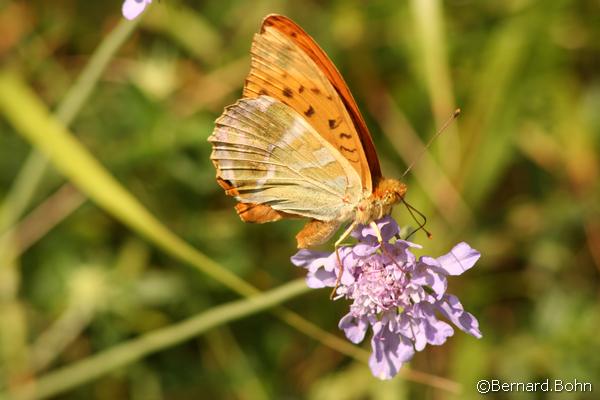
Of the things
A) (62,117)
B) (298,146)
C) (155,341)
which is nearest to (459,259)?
(298,146)

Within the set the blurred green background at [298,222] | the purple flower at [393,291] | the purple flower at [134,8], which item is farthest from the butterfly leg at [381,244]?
the blurred green background at [298,222]

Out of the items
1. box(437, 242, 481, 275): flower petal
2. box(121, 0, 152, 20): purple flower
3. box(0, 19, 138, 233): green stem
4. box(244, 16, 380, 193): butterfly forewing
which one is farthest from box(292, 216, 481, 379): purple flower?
box(0, 19, 138, 233): green stem

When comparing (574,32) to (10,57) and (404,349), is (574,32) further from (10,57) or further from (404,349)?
(10,57)

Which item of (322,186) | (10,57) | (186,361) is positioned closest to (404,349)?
(322,186)

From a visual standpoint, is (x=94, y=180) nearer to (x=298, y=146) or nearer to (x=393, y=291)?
(x=298, y=146)

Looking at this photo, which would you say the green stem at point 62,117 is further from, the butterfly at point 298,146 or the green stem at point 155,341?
the green stem at point 155,341
